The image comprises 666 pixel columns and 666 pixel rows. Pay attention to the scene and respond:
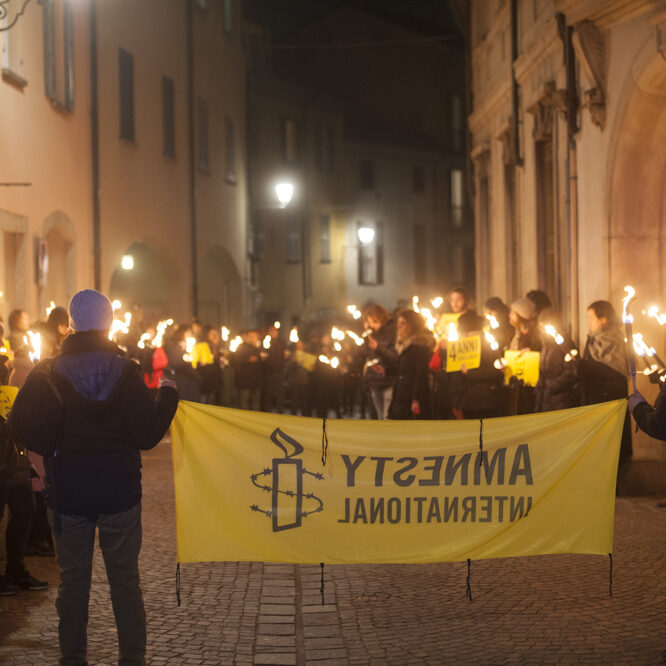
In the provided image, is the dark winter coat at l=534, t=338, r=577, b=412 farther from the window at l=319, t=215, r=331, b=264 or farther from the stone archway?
the window at l=319, t=215, r=331, b=264

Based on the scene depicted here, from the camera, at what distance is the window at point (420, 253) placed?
55.1 m

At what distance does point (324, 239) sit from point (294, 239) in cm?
282

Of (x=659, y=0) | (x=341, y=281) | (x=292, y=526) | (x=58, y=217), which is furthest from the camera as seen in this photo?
(x=341, y=281)

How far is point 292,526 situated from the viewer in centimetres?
740

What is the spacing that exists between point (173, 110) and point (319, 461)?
885 inches

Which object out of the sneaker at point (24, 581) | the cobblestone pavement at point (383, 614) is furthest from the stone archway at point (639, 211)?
the sneaker at point (24, 581)

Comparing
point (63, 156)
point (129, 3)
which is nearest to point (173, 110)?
point (129, 3)

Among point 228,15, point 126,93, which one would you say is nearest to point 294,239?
point 228,15

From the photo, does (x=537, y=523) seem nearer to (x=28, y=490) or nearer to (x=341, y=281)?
(x=28, y=490)

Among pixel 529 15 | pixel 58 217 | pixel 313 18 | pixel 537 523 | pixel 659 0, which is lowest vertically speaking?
pixel 537 523

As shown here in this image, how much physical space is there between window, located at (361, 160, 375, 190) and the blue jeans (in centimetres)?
4757

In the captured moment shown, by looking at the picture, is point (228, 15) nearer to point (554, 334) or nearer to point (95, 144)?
point (95, 144)

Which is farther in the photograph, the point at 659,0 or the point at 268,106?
the point at 268,106

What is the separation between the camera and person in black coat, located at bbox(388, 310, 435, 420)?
1376 centimetres
